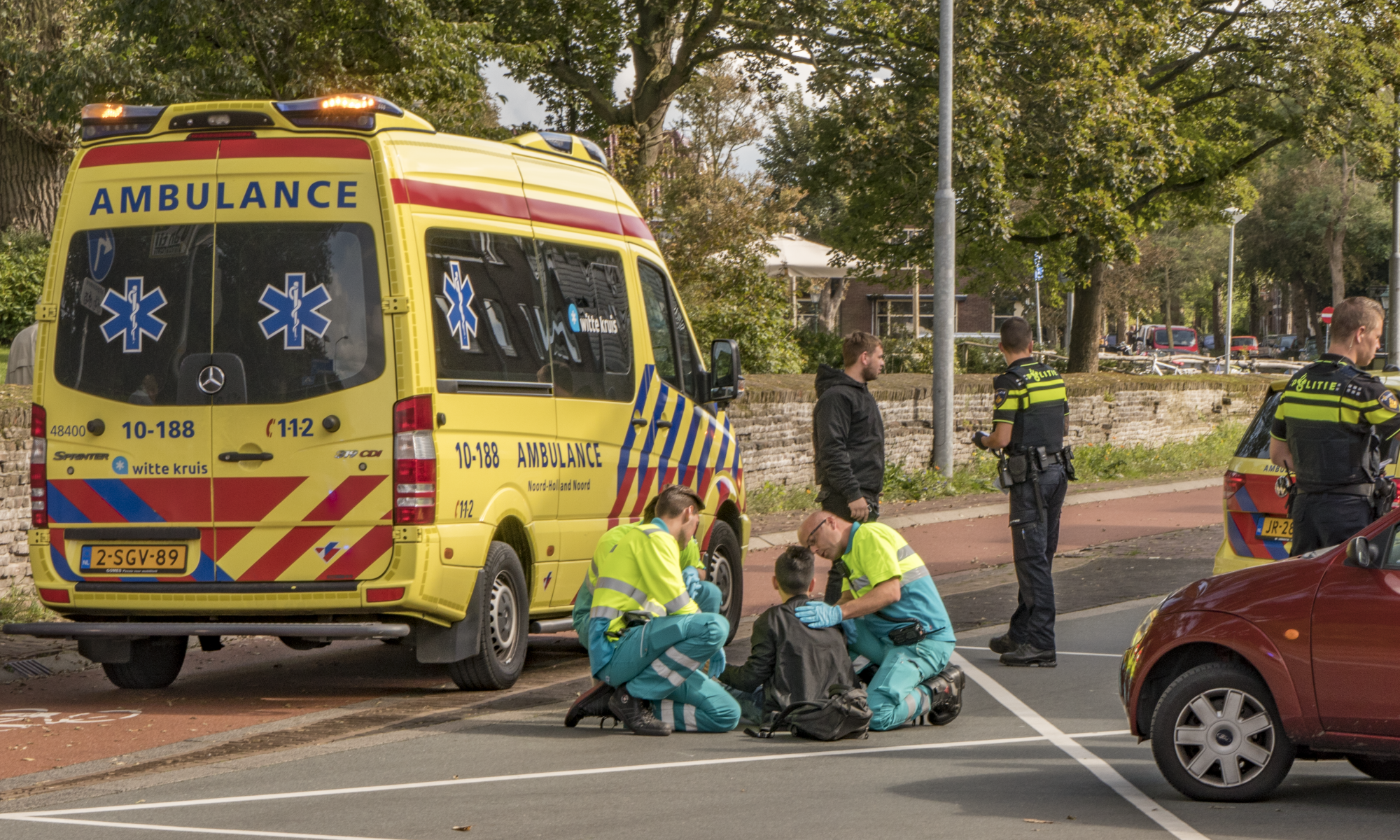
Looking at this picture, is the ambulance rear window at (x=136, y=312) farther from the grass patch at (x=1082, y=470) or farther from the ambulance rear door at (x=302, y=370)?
the grass patch at (x=1082, y=470)

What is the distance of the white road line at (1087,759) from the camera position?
538 cm

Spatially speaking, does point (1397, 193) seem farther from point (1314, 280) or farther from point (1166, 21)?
point (1314, 280)

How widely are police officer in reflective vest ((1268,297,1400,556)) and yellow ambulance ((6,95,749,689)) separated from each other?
3.87m

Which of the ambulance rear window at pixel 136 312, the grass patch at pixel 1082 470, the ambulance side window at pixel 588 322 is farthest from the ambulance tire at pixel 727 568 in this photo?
the grass patch at pixel 1082 470

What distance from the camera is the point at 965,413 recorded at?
2205 cm

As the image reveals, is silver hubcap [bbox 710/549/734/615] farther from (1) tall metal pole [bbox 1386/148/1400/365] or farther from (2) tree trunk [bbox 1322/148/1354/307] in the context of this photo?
(2) tree trunk [bbox 1322/148/1354/307]

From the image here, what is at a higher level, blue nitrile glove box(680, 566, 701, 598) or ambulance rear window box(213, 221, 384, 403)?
ambulance rear window box(213, 221, 384, 403)

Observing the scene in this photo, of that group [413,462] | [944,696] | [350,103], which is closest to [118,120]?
[350,103]

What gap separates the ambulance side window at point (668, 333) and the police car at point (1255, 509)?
3.32 metres

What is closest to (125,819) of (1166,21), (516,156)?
(516,156)

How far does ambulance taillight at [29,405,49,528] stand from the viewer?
7824 millimetres

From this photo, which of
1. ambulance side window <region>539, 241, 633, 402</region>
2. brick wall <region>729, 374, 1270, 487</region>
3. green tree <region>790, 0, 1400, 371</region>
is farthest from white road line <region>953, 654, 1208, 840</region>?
green tree <region>790, 0, 1400, 371</region>

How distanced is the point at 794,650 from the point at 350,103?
3.41 meters

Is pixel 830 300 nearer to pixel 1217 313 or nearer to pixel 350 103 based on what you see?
pixel 350 103
